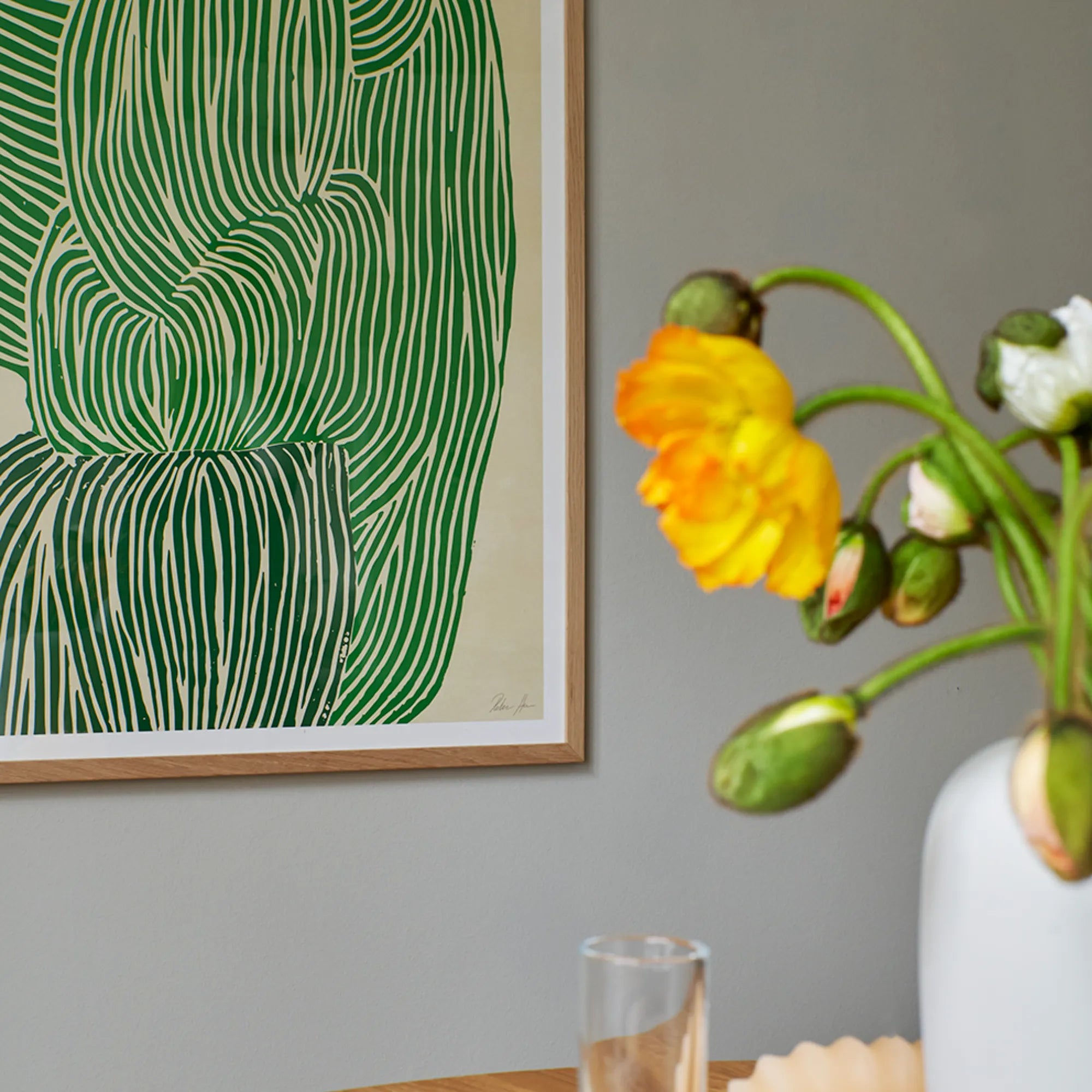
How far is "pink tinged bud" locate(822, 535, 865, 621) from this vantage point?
0.58 meters

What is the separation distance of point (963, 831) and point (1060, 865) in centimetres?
11

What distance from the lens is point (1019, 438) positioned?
0.60m

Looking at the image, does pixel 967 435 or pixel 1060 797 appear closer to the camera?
pixel 1060 797

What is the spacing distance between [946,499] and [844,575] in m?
0.06

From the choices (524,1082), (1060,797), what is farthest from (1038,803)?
(524,1082)

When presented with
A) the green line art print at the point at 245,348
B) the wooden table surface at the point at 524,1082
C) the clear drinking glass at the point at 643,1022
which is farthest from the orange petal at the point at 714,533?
the green line art print at the point at 245,348

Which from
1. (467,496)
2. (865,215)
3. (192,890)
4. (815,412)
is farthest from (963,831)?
(865,215)

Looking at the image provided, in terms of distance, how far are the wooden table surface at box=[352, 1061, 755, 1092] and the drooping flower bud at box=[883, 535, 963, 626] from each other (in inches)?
19.6

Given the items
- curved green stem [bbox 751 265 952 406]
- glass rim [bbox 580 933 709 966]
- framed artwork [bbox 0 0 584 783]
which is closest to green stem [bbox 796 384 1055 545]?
curved green stem [bbox 751 265 952 406]

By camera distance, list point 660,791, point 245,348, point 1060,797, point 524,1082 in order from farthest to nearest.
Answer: point 660,791 < point 245,348 < point 524,1082 < point 1060,797

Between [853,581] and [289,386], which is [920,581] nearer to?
[853,581]

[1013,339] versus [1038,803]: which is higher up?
[1013,339]
